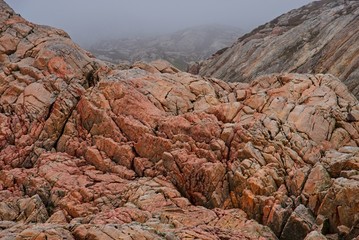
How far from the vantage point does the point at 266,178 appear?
4081 cm

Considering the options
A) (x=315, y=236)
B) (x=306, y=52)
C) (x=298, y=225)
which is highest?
(x=306, y=52)

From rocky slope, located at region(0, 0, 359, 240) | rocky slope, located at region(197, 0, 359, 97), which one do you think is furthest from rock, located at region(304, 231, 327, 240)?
rocky slope, located at region(197, 0, 359, 97)

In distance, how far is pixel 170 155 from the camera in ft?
151

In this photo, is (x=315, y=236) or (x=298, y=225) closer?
(x=315, y=236)

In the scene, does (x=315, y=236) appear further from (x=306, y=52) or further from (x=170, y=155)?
(x=306, y=52)

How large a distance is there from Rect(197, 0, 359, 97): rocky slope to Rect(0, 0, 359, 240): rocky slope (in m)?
29.1

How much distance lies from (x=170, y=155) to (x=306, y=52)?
2529 inches

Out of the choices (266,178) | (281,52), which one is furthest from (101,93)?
(281,52)

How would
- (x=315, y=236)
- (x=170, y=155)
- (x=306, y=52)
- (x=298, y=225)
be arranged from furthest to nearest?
(x=306, y=52) → (x=170, y=155) → (x=298, y=225) → (x=315, y=236)

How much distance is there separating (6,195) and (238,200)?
86.8 feet

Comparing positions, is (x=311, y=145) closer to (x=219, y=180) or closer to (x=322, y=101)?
(x=322, y=101)

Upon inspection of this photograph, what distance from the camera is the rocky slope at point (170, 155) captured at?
36.6 meters

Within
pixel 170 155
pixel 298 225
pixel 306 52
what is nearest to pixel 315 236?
pixel 298 225

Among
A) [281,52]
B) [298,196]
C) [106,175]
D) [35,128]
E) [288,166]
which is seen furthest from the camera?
[281,52]
